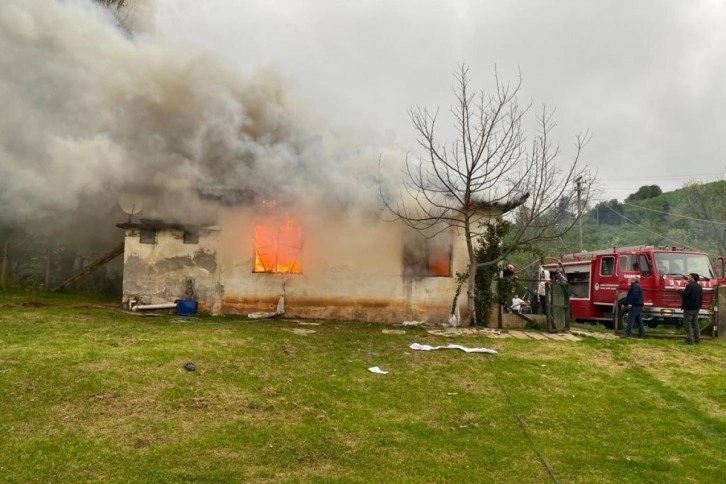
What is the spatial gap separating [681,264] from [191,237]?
13.1 meters

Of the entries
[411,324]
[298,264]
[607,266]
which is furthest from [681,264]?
[298,264]

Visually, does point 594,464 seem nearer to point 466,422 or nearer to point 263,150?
point 466,422

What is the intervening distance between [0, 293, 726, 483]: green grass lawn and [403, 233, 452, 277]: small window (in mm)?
3995

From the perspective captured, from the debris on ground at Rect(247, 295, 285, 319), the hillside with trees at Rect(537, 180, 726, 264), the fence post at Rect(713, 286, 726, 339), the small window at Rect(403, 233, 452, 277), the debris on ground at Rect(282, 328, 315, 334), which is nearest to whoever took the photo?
the debris on ground at Rect(282, 328, 315, 334)

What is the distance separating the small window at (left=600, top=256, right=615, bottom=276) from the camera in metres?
14.5

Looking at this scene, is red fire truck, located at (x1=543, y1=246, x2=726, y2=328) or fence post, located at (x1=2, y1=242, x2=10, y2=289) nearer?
red fire truck, located at (x1=543, y1=246, x2=726, y2=328)

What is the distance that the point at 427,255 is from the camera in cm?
1297

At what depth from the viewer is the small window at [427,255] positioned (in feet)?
42.0

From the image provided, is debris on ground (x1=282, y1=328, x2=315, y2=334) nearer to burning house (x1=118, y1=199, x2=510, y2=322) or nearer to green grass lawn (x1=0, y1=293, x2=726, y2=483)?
green grass lawn (x1=0, y1=293, x2=726, y2=483)

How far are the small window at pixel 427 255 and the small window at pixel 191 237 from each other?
534 centimetres

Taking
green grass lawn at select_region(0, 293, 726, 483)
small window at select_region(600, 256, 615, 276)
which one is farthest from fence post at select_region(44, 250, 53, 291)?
small window at select_region(600, 256, 615, 276)

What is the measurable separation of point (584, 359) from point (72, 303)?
1183 cm

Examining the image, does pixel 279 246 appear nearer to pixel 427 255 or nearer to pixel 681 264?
pixel 427 255

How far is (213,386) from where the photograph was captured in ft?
19.4
